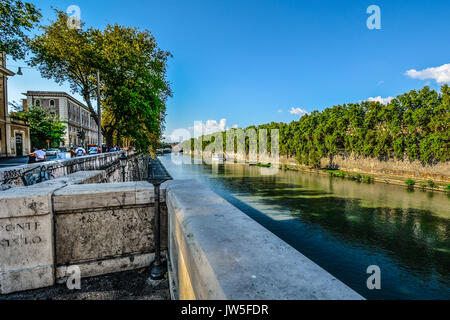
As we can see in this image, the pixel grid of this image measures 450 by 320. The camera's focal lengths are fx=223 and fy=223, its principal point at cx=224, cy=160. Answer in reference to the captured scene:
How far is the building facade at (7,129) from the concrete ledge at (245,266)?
3613 cm

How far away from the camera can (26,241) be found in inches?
103

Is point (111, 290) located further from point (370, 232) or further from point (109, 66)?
point (109, 66)

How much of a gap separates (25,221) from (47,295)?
0.92 m

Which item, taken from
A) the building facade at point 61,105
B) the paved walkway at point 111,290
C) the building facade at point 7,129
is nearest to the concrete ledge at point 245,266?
the paved walkway at point 111,290

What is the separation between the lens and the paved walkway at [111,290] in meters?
2.63

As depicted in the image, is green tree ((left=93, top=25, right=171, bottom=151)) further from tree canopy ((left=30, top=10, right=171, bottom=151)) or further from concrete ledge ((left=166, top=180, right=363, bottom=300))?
concrete ledge ((left=166, top=180, right=363, bottom=300))

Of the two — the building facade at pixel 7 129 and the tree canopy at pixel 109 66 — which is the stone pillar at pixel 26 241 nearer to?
the tree canopy at pixel 109 66

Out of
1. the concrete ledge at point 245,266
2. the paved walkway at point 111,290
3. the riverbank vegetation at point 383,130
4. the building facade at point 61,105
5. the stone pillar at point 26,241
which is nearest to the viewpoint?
the concrete ledge at point 245,266

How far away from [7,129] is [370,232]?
3930cm

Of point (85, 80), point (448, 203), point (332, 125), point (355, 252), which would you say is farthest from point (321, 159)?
point (85, 80)

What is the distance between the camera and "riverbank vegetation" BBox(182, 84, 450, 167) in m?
25.6

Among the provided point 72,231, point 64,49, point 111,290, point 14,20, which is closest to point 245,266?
point 111,290

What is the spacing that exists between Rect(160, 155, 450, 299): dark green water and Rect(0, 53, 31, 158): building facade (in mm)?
27993

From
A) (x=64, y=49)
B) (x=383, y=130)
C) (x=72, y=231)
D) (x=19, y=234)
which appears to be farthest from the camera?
(x=383, y=130)
